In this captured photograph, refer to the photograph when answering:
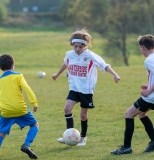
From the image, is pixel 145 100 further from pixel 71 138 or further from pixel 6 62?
pixel 6 62

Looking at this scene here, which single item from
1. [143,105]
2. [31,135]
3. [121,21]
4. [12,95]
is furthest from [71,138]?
[121,21]

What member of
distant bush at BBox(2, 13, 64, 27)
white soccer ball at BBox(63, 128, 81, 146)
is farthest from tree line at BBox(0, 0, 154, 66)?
white soccer ball at BBox(63, 128, 81, 146)

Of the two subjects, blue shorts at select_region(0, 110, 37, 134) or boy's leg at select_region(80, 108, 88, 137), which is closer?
blue shorts at select_region(0, 110, 37, 134)

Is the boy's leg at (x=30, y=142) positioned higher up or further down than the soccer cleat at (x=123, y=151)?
higher up

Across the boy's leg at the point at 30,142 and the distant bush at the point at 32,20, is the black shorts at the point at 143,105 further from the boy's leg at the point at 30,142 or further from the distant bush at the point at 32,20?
the distant bush at the point at 32,20

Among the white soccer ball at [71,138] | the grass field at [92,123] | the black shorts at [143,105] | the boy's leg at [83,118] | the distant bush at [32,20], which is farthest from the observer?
Answer: the distant bush at [32,20]

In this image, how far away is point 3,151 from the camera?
803 centimetres

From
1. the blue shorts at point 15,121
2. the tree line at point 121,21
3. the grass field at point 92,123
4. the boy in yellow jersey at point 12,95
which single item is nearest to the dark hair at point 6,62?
the boy in yellow jersey at point 12,95

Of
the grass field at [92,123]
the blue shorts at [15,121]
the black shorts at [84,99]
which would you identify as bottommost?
the grass field at [92,123]

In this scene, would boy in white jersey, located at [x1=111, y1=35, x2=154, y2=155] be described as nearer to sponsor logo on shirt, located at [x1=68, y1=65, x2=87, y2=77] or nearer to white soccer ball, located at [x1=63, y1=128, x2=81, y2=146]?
white soccer ball, located at [x1=63, y1=128, x2=81, y2=146]

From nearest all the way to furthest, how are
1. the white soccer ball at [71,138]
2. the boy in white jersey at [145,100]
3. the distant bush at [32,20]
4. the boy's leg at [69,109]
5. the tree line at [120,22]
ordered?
the boy in white jersey at [145,100], the white soccer ball at [71,138], the boy's leg at [69,109], the tree line at [120,22], the distant bush at [32,20]

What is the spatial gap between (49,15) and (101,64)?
80371 mm

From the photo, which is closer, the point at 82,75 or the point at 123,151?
the point at 123,151

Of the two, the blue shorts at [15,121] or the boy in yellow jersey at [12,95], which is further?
the blue shorts at [15,121]
